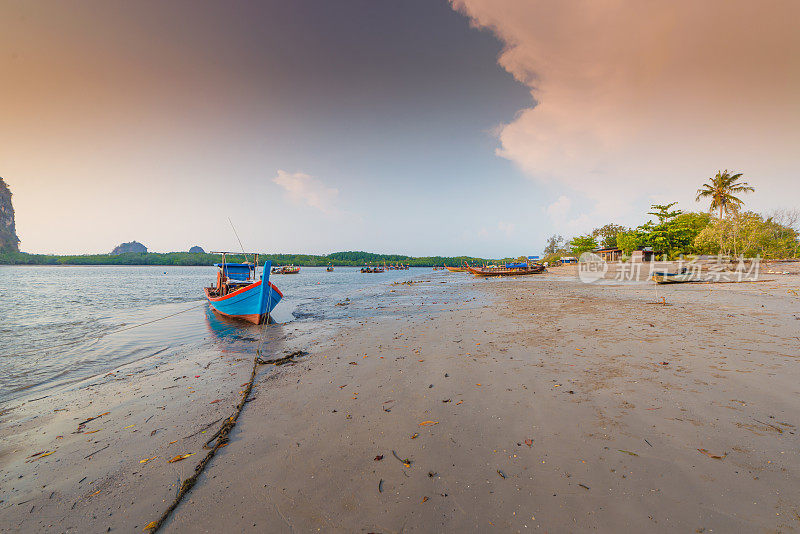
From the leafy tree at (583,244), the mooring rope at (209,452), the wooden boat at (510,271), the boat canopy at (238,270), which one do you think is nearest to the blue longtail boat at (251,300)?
the boat canopy at (238,270)

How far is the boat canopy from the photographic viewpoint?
19.6 meters

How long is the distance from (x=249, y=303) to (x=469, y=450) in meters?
13.9

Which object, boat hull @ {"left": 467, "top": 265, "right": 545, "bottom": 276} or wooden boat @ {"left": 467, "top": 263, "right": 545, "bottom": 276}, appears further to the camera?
wooden boat @ {"left": 467, "top": 263, "right": 545, "bottom": 276}

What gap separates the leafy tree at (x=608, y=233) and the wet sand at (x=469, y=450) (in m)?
84.8

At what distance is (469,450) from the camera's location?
349 centimetres

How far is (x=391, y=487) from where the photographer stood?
9.64ft

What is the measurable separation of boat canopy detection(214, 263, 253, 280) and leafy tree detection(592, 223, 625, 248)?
3467 inches

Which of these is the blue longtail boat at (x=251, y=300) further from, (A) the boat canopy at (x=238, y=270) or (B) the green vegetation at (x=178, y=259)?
(B) the green vegetation at (x=178, y=259)

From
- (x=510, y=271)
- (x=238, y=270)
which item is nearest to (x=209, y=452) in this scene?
(x=238, y=270)

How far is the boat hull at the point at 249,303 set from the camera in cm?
1376

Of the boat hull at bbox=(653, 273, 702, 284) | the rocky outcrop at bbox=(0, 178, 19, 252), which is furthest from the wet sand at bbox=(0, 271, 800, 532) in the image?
the rocky outcrop at bbox=(0, 178, 19, 252)
